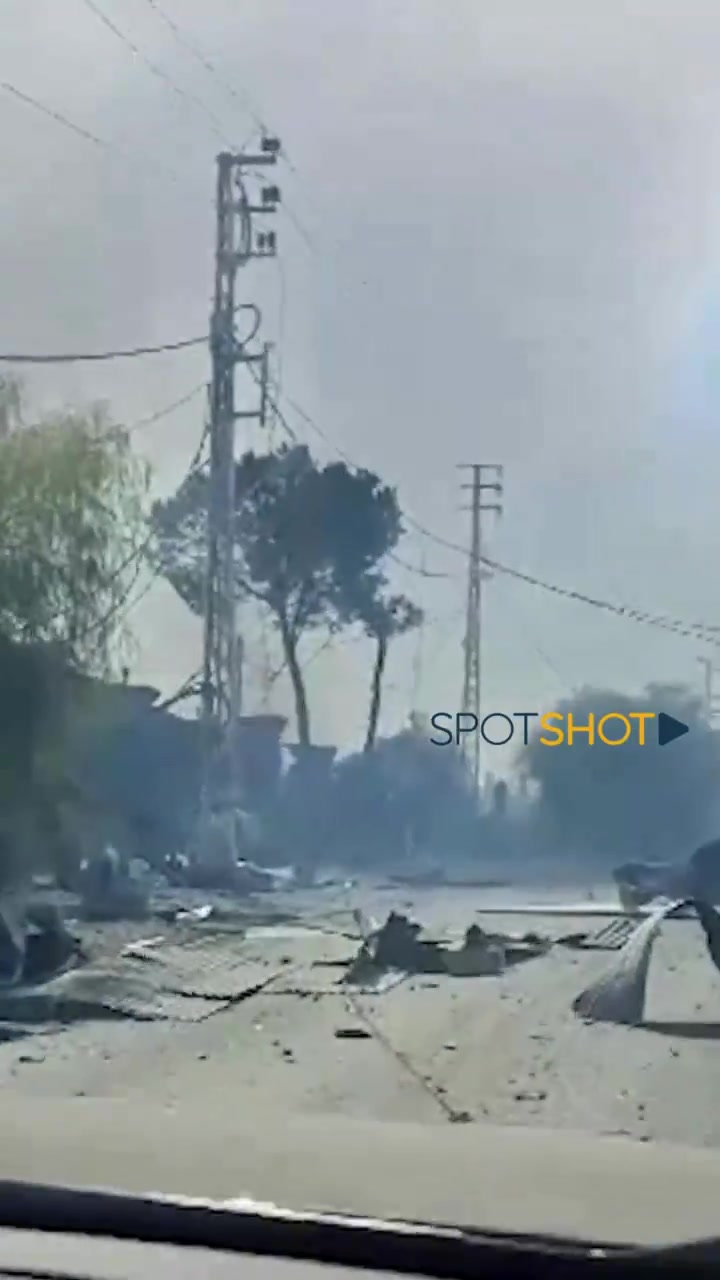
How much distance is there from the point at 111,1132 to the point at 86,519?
190 inches

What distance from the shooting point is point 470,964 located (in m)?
7.59

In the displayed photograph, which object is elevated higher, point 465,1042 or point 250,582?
point 250,582

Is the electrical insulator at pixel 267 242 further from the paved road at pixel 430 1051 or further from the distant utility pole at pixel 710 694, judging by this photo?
the paved road at pixel 430 1051

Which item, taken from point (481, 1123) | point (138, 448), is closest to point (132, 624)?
point (138, 448)

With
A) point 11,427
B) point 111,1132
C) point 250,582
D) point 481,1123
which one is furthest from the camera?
point 11,427

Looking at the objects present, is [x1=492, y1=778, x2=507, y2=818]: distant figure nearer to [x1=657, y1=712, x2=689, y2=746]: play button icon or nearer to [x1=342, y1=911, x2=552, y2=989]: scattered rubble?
[x1=342, y1=911, x2=552, y2=989]: scattered rubble

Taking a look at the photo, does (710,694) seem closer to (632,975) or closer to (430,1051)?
(632,975)

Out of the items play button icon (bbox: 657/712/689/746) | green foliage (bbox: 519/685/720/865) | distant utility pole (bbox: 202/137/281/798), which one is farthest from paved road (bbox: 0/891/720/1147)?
distant utility pole (bbox: 202/137/281/798)

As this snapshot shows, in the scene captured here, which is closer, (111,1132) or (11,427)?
(111,1132)

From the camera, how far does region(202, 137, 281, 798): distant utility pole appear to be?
7.77m

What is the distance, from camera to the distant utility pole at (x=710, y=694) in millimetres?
7332

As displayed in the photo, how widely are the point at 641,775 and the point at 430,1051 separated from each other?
1.29m

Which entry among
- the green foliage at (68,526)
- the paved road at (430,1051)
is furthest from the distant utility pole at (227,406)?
the paved road at (430,1051)

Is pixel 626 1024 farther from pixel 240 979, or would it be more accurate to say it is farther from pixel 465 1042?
pixel 240 979
